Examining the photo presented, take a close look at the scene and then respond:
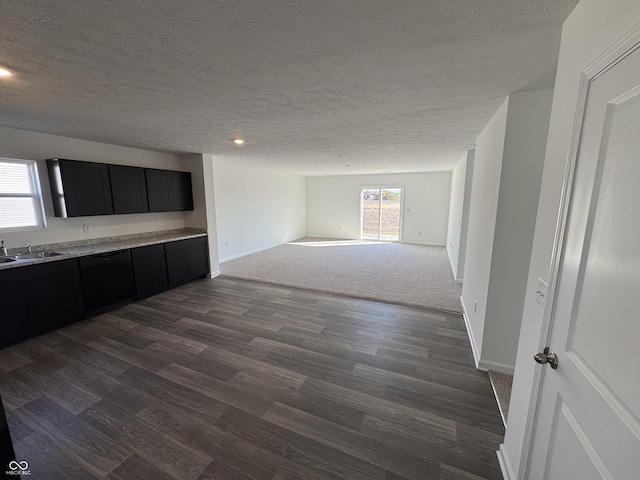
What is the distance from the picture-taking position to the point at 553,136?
48.5 inches

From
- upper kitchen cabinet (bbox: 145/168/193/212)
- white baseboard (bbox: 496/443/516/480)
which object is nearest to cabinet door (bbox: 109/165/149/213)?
upper kitchen cabinet (bbox: 145/168/193/212)

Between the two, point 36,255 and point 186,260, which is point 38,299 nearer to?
point 36,255

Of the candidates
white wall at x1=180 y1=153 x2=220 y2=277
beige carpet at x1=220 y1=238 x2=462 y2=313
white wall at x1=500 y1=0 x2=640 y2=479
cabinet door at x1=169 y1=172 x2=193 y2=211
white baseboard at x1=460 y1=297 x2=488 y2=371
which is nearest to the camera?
white wall at x1=500 y1=0 x2=640 y2=479

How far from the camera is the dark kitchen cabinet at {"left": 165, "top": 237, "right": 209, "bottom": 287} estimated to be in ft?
13.8

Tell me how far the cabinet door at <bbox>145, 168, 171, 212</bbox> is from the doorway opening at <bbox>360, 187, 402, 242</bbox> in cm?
580

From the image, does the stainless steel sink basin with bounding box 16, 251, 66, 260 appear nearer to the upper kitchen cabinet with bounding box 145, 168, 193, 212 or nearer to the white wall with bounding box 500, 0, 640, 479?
the upper kitchen cabinet with bounding box 145, 168, 193, 212

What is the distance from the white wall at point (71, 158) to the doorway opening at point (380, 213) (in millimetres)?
5853

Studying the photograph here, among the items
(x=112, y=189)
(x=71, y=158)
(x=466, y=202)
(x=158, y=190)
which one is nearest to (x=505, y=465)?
(x=466, y=202)

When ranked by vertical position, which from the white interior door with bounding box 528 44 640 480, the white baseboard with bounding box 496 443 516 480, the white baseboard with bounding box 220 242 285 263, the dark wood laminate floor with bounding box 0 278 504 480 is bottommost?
the dark wood laminate floor with bounding box 0 278 504 480

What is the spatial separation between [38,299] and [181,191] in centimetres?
243

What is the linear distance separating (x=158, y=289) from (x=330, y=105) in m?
3.79

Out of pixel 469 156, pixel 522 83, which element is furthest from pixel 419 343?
pixel 469 156

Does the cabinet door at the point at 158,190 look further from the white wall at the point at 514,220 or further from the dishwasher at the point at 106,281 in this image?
the white wall at the point at 514,220

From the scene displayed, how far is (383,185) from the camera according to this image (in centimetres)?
816
